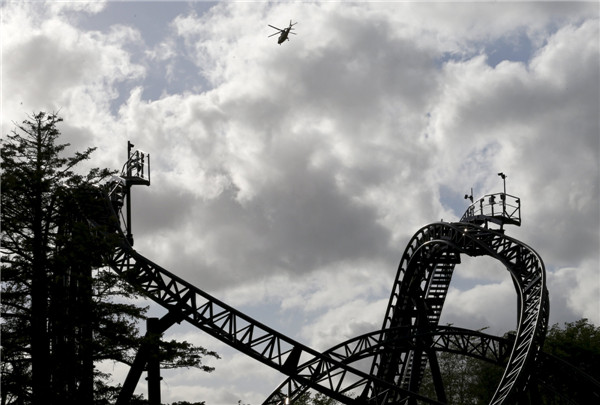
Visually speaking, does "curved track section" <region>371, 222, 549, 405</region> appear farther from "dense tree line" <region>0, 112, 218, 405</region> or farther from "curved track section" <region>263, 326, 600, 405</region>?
"dense tree line" <region>0, 112, 218, 405</region>

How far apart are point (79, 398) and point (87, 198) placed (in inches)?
231

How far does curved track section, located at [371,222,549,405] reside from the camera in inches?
1065

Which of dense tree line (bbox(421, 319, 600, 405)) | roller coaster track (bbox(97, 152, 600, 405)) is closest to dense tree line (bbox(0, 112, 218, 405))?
roller coaster track (bbox(97, 152, 600, 405))

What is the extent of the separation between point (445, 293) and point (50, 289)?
20039 millimetres

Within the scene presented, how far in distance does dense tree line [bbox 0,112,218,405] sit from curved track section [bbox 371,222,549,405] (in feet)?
34.9

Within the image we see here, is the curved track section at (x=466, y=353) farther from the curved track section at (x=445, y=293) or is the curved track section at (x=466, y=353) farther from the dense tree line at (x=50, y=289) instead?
the dense tree line at (x=50, y=289)

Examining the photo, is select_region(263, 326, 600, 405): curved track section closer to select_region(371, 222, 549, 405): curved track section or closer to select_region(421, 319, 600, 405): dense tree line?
select_region(371, 222, 549, 405): curved track section

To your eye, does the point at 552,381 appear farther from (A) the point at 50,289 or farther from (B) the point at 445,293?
(A) the point at 50,289

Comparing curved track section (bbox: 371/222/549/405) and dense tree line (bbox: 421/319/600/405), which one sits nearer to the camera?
curved track section (bbox: 371/222/549/405)

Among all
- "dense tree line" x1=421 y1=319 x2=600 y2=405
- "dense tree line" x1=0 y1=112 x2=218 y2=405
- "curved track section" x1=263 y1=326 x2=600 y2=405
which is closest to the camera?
"dense tree line" x1=0 y1=112 x2=218 y2=405

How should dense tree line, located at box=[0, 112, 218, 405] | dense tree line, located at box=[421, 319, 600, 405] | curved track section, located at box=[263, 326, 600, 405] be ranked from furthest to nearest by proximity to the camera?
dense tree line, located at box=[421, 319, 600, 405], curved track section, located at box=[263, 326, 600, 405], dense tree line, located at box=[0, 112, 218, 405]

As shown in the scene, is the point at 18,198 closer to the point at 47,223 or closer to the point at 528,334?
the point at 47,223

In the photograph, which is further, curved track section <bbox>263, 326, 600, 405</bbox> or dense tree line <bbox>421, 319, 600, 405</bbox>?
dense tree line <bbox>421, 319, 600, 405</bbox>

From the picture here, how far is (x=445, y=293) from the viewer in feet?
124
